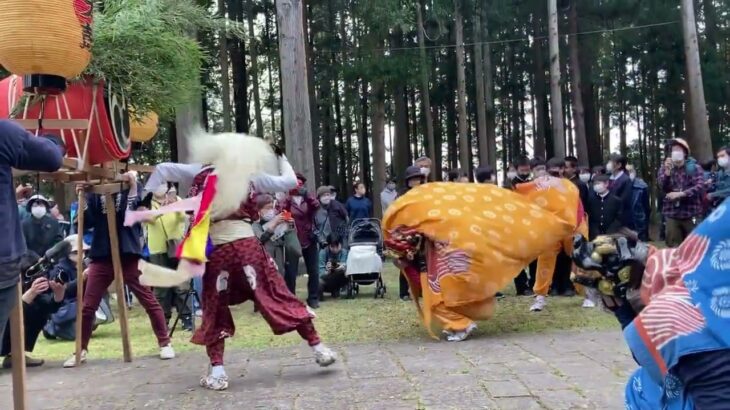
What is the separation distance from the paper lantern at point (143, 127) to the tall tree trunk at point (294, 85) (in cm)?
533

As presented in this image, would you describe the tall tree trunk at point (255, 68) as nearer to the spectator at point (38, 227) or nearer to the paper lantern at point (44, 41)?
the spectator at point (38, 227)

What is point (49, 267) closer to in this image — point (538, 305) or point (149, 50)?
point (149, 50)

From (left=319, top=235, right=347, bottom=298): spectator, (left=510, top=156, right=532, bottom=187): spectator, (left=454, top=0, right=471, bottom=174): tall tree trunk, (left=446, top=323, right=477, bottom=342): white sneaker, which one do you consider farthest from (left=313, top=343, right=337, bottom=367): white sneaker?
(left=454, top=0, right=471, bottom=174): tall tree trunk

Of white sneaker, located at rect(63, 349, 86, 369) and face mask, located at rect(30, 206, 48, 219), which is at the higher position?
face mask, located at rect(30, 206, 48, 219)

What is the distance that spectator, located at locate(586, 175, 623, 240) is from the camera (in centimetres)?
862

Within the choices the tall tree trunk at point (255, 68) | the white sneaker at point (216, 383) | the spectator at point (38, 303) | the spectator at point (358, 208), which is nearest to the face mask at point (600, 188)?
the spectator at point (358, 208)

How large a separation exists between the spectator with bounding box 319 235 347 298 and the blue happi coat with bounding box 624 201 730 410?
8.38m

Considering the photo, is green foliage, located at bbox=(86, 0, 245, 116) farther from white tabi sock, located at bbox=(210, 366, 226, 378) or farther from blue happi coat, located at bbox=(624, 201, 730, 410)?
blue happi coat, located at bbox=(624, 201, 730, 410)


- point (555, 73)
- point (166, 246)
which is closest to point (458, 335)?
point (166, 246)

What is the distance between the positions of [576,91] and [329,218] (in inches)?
590

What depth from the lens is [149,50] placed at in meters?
5.05

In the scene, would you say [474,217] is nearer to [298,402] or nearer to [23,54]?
[298,402]

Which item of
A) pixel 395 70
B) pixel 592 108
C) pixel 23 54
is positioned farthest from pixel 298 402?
pixel 592 108

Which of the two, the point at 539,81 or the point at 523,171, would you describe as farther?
the point at 539,81
